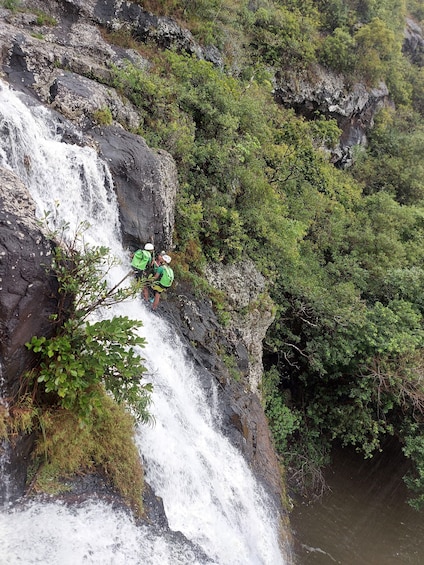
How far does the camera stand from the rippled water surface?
9.09m

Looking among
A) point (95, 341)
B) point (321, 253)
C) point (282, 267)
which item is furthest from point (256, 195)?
point (95, 341)

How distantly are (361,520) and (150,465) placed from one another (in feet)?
24.4

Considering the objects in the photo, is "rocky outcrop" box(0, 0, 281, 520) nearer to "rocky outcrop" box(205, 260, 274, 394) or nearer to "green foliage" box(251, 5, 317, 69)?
"rocky outcrop" box(205, 260, 274, 394)

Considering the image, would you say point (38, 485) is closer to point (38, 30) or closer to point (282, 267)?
point (282, 267)

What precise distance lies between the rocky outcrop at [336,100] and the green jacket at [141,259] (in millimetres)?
14630

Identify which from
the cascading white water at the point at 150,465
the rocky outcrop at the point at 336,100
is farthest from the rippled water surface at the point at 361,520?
the rocky outcrop at the point at 336,100

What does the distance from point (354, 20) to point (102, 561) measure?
2587cm

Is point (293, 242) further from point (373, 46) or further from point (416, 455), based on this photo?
point (373, 46)

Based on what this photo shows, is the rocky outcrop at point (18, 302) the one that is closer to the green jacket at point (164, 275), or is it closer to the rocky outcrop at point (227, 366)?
the green jacket at point (164, 275)

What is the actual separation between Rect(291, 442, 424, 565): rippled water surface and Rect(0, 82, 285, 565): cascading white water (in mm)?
2250

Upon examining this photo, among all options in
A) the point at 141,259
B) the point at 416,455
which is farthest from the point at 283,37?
the point at 416,455

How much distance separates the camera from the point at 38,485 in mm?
4395

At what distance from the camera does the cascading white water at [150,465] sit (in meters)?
4.21

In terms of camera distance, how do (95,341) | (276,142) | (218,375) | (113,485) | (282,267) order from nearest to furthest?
(95,341) → (113,485) → (218,375) → (282,267) → (276,142)
